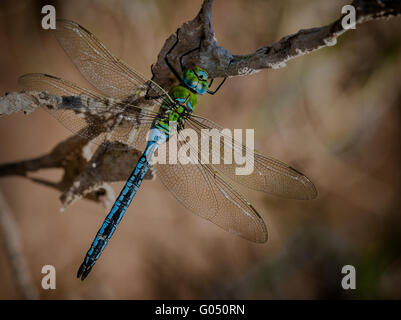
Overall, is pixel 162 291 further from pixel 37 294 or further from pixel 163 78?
pixel 163 78

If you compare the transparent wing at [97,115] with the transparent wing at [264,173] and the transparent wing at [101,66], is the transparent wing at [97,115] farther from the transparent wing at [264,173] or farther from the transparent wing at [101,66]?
the transparent wing at [264,173]

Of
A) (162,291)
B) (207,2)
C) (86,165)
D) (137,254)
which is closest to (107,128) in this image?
(86,165)

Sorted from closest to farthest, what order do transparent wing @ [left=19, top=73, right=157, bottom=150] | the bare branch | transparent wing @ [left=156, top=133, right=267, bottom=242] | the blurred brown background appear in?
the bare branch < transparent wing @ [left=19, top=73, right=157, bottom=150] < transparent wing @ [left=156, top=133, right=267, bottom=242] < the blurred brown background

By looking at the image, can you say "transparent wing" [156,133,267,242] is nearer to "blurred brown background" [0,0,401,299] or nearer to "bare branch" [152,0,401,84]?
"bare branch" [152,0,401,84]

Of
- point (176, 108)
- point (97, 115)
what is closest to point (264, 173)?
point (176, 108)

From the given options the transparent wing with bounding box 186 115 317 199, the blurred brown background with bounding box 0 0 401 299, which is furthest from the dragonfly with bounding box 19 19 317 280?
the blurred brown background with bounding box 0 0 401 299
